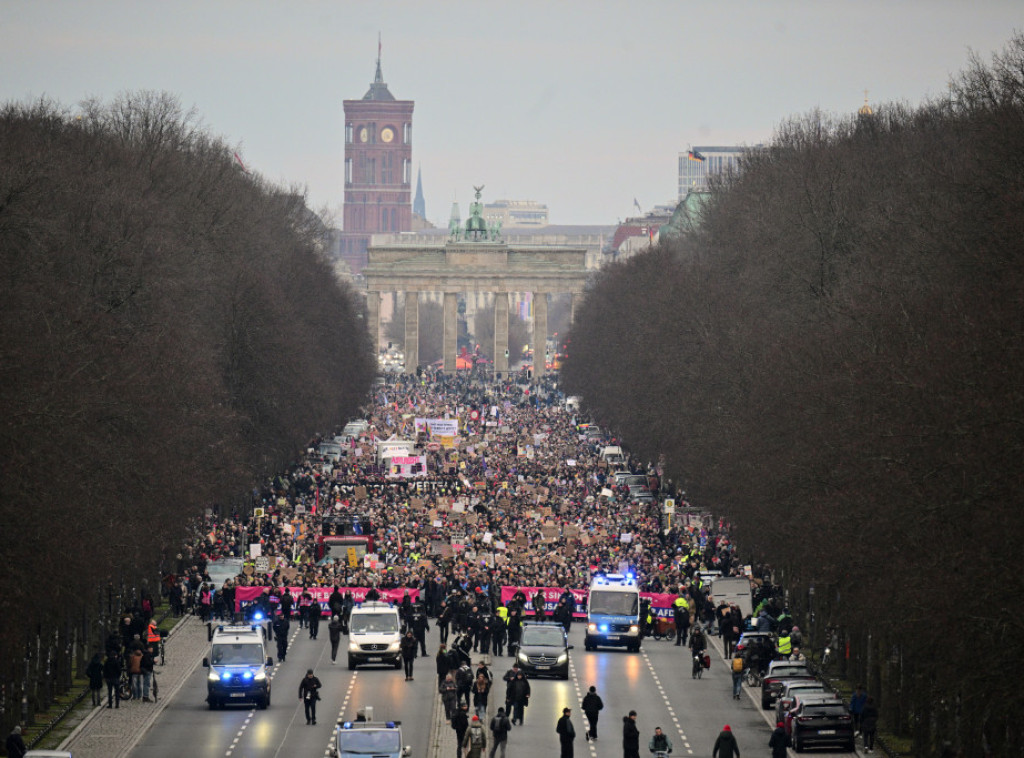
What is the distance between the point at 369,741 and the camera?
42.3 meters

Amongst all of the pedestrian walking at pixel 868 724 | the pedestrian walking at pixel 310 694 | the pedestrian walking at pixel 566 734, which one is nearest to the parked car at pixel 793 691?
the pedestrian walking at pixel 868 724

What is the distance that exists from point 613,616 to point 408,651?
8.91 metres

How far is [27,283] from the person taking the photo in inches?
2446

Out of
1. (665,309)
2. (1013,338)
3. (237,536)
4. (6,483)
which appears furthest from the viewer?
(665,309)

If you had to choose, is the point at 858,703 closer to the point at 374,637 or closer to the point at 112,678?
the point at 374,637

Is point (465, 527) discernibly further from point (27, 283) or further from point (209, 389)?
point (27, 283)

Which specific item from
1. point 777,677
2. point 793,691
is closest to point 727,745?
point 793,691

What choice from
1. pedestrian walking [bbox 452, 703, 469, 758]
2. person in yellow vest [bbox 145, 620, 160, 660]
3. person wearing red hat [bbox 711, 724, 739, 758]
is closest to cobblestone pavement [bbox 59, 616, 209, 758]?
person in yellow vest [bbox 145, 620, 160, 660]

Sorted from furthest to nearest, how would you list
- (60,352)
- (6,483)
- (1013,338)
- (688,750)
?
(60,352), (688,750), (6,483), (1013,338)

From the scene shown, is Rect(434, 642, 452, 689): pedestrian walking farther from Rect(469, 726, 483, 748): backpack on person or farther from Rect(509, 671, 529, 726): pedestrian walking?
Rect(469, 726, 483, 748): backpack on person

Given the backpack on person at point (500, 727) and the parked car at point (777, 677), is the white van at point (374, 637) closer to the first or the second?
the parked car at point (777, 677)

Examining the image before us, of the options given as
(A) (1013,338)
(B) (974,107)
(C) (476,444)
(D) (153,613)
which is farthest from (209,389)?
(C) (476,444)

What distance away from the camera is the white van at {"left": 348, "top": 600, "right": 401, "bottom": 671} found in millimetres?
60688

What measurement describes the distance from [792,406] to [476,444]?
2476 inches
